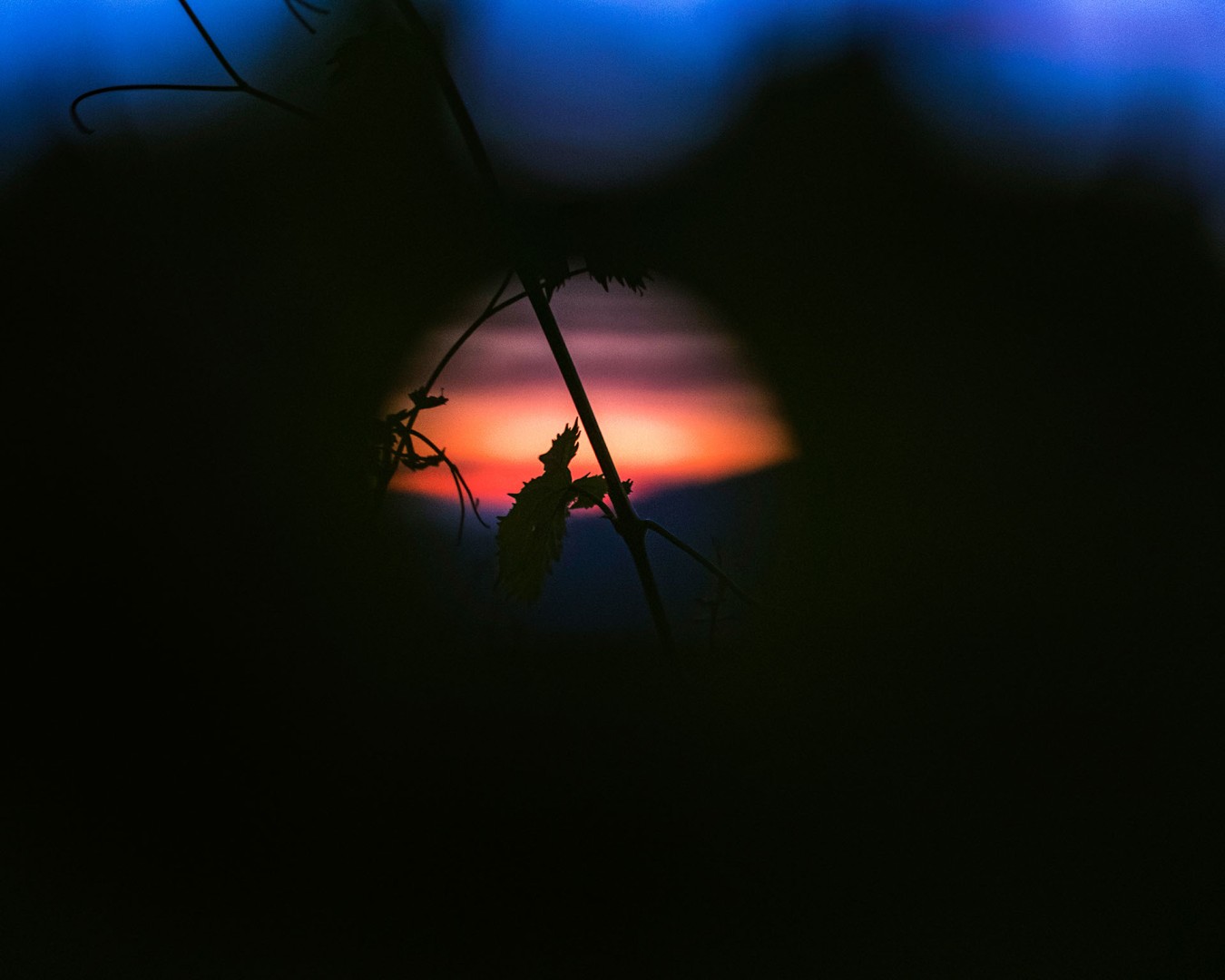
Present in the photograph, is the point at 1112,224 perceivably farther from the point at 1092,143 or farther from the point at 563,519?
the point at 563,519

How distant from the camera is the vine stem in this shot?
12.1 inches

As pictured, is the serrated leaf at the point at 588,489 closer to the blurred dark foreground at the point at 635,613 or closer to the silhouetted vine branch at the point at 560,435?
the silhouetted vine branch at the point at 560,435

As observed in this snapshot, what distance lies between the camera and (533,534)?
350 millimetres

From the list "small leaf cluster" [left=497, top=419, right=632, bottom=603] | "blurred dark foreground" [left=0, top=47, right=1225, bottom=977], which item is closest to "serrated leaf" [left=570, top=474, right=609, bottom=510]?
"small leaf cluster" [left=497, top=419, right=632, bottom=603]

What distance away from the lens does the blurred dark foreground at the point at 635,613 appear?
416mm

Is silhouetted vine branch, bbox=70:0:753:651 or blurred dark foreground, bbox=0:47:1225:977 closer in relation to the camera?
silhouetted vine branch, bbox=70:0:753:651

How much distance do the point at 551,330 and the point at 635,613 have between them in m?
0.18

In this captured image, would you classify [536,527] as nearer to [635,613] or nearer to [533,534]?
[533,534]

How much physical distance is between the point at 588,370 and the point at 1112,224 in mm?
343

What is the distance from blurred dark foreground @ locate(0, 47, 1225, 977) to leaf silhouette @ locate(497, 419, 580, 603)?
0.08 metres

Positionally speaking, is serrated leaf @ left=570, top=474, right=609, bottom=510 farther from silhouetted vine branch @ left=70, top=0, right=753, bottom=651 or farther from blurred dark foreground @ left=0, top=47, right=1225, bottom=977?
blurred dark foreground @ left=0, top=47, right=1225, bottom=977

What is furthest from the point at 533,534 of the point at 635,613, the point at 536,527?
the point at 635,613

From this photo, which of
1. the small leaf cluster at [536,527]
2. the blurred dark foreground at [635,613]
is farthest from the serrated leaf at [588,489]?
the blurred dark foreground at [635,613]

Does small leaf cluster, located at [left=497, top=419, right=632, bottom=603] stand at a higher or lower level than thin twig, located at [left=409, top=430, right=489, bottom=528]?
lower
